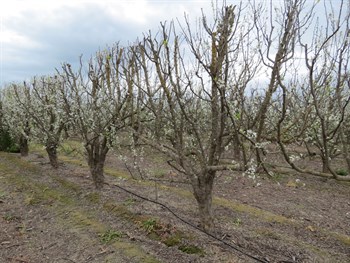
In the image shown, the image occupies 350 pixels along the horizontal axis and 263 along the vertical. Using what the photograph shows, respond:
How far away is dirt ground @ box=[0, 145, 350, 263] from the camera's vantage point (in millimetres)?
6789

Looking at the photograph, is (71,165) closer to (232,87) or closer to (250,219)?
(250,219)

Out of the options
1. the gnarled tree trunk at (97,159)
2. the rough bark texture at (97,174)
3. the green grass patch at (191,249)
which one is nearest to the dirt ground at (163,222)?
the green grass patch at (191,249)

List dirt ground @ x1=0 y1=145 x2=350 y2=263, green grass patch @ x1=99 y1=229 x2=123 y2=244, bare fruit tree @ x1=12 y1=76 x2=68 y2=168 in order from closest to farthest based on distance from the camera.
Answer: dirt ground @ x1=0 y1=145 x2=350 y2=263 → green grass patch @ x1=99 y1=229 x2=123 y2=244 → bare fruit tree @ x1=12 y1=76 x2=68 y2=168

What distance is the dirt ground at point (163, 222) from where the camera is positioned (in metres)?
6.79

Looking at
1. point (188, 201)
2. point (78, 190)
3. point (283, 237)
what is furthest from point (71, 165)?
point (283, 237)

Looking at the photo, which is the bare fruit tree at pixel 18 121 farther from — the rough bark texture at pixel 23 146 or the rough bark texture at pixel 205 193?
the rough bark texture at pixel 205 193

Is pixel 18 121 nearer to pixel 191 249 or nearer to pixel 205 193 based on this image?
pixel 205 193

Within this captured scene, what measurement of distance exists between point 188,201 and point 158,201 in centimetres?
96

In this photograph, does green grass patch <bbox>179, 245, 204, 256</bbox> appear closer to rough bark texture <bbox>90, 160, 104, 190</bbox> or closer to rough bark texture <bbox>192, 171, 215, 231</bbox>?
rough bark texture <bbox>192, 171, 215, 231</bbox>

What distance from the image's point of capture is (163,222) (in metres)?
7.95

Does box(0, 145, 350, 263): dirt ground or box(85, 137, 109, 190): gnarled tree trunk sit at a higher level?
box(85, 137, 109, 190): gnarled tree trunk

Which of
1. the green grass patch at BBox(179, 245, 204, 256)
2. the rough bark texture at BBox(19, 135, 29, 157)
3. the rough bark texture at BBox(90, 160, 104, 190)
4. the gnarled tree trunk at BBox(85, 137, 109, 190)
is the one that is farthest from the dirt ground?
the rough bark texture at BBox(19, 135, 29, 157)

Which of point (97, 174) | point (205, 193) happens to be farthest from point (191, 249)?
point (97, 174)

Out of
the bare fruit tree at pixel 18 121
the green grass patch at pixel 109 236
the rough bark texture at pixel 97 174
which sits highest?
the bare fruit tree at pixel 18 121
